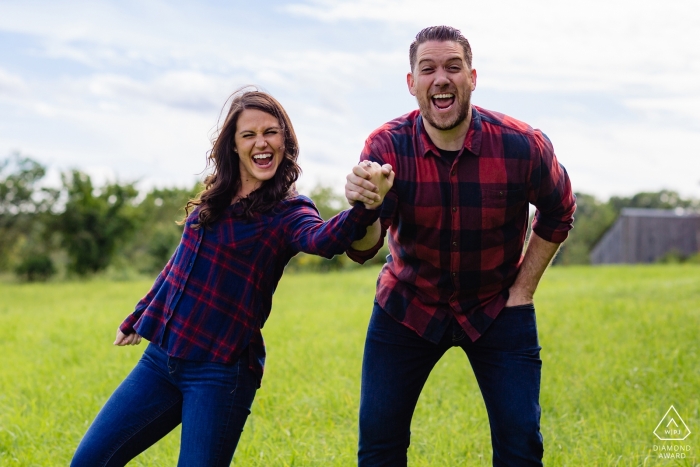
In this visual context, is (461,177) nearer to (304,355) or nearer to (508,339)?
(508,339)

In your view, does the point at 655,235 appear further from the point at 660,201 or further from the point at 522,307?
the point at 522,307

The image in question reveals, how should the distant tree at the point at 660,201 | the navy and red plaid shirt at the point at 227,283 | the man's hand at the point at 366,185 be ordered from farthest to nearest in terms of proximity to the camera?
the distant tree at the point at 660,201 → the navy and red plaid shirt at the point at 227,283 → the man's hand at the point at 366,185

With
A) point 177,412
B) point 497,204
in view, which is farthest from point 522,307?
point 177,412

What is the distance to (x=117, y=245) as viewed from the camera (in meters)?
25.6

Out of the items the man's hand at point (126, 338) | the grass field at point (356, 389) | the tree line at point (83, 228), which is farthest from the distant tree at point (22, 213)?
the man's hand at point (126, 338)

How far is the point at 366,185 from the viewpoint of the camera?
101 inches

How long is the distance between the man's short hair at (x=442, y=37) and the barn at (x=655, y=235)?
33126mm

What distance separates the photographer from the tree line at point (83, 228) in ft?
81.6

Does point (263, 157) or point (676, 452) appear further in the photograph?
point (676, 452)

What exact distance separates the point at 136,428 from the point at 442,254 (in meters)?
1.44

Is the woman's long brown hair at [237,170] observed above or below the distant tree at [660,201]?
above

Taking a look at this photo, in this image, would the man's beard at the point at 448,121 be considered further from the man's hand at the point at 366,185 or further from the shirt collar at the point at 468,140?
the man's hand at the point at 366,185

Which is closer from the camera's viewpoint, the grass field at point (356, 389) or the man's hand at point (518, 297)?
the man's hand at point (518, 297)

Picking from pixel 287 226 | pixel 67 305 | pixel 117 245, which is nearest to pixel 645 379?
pixel 287 226
